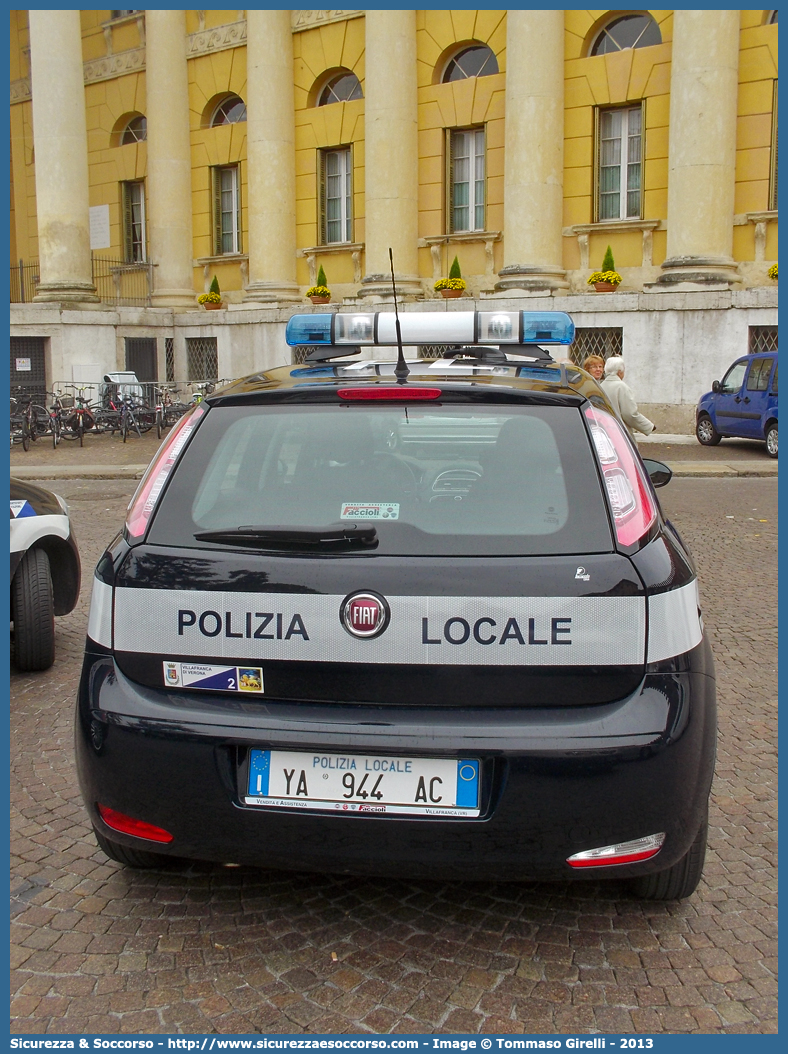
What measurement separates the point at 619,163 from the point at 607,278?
282 centimetres

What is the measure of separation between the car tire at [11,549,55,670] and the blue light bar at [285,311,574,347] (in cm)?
246

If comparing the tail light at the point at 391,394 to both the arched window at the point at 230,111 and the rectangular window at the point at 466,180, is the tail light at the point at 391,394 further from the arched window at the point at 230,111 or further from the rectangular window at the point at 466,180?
the arched window at the point at 230,111

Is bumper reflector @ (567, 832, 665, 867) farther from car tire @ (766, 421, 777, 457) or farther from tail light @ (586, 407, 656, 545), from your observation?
car tire @ (766, 421, 777, 457)

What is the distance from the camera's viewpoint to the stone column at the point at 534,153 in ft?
67.6

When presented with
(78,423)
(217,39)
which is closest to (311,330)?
(78,423)

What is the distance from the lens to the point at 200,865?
3584mm

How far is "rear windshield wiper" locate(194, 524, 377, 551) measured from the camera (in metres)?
2.89

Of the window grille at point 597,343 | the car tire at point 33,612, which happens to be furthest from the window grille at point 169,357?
the car tire at point 33,612

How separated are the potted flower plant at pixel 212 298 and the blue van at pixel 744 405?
12.6m

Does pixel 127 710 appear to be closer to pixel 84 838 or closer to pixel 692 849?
pixel 84 838

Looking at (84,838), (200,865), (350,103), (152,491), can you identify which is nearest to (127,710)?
(152,491)

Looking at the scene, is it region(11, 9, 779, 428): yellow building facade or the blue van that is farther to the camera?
region(11, 9, 779, 428): yellow building facade

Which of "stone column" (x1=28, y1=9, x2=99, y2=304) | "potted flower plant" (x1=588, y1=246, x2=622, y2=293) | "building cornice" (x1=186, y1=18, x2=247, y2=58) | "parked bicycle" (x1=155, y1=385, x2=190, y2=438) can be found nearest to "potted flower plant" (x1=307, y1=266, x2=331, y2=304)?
"parked bicycle" (x1=155, y1=385, x2=190, y2=438)

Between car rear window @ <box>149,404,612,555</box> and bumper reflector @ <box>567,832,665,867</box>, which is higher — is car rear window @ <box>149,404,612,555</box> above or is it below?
above
